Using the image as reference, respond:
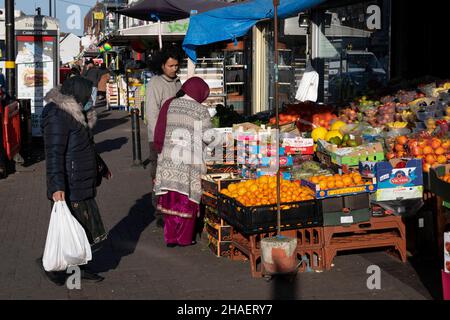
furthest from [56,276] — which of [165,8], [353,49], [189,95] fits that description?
[165,8]

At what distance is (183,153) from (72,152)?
158 cm

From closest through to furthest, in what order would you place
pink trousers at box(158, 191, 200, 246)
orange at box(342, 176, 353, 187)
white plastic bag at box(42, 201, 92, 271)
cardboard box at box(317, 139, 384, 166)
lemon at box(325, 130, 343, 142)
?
white plastic bag at box(42, 201, 92, 271) < orange at box(342, 176, 353, 187) < pink trousers at box(158, 191, 200, 246) < cardboard box at box(317, 139, 384, 166) < lemon at box(325, 130, 343, 142)

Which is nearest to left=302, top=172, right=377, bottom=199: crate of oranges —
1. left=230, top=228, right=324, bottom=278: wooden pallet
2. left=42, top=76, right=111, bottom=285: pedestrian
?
left=230, top=228, right=324, bottom=278: wooden pallet

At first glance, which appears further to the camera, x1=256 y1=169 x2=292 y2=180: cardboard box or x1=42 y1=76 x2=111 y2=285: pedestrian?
x1=256 y1=169 x2=292 y2=180: cardboard box

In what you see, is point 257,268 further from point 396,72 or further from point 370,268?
point 396,72

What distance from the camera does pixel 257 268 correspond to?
711 cm

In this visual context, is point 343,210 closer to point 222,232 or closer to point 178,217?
point 222,232

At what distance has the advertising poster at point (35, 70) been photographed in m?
17.2

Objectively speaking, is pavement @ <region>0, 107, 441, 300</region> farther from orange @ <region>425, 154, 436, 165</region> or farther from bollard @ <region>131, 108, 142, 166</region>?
bollard @ <region>131, 108, 142, 166</region>

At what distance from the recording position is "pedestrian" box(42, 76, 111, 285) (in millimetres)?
6234

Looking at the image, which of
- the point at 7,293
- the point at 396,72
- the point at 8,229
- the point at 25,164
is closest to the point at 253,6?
the point at 396,72

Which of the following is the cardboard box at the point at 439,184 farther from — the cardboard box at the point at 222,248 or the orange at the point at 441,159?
the cardboard box at the point at 222,248

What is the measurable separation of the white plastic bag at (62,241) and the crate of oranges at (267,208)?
5.04ft

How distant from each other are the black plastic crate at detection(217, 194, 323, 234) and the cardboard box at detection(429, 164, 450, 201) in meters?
1.16
